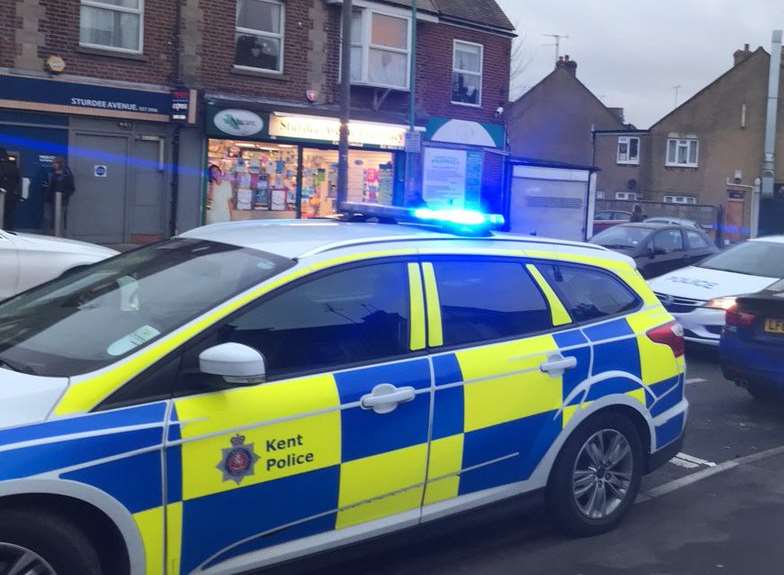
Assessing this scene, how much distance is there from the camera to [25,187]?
17.1m

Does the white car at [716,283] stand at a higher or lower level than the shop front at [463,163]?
lower

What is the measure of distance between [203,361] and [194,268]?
796 millimetres

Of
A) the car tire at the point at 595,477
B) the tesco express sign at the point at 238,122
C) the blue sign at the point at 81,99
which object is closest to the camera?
the car tire at the point at 595,477

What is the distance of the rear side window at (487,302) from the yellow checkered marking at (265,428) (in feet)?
2.61

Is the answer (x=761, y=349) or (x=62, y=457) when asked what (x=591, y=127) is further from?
(x=62, y=457)

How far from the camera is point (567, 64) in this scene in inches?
2053

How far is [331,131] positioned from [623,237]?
26.0ft

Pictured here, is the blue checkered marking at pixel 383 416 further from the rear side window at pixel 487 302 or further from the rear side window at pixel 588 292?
the rear side window at pixel 588 292

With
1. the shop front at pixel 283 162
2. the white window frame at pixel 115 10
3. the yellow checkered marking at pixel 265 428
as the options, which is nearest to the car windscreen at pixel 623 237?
the shop front at pixel 283 162

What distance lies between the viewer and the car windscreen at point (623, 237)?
1516 centimetres

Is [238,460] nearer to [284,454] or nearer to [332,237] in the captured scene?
[284,454]

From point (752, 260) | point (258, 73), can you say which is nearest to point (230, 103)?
point (258, 73)

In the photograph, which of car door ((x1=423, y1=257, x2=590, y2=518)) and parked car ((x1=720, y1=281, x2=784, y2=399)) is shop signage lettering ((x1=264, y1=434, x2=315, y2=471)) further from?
parked car ((x1=720, y1=281, x2=784, y2=399))

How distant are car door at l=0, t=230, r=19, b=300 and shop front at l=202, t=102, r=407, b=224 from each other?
355 inches
